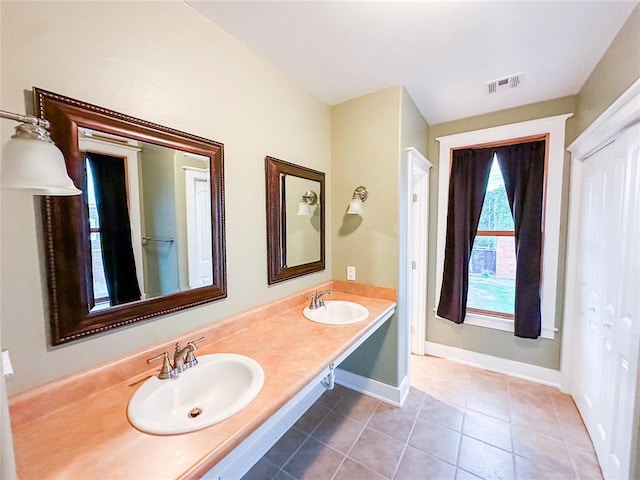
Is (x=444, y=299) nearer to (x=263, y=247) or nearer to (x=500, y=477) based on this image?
(x=500, y=477)

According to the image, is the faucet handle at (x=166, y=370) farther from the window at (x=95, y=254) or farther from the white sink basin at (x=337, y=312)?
the white sink basin at (x=337, y=312)

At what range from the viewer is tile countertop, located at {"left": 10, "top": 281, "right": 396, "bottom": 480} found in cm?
67

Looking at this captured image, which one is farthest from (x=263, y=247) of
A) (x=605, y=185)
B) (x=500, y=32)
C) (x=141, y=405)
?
(x=605, y=185)

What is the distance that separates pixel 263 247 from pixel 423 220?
182cm

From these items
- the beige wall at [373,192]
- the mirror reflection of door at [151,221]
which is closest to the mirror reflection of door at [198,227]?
the mirror reflection of door at [151,221]

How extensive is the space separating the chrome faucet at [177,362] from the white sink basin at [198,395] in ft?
0.06

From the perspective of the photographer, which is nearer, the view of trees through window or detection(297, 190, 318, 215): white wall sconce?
detection(297, 190, 318, 215): white wall sconce

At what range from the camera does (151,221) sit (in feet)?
3.77

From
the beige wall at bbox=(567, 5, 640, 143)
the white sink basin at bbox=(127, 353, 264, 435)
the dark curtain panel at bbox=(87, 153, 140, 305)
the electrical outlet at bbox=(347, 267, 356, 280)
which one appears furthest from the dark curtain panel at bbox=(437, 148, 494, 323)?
the dark curtain panel at bbox=(87, 153, 140, 305)

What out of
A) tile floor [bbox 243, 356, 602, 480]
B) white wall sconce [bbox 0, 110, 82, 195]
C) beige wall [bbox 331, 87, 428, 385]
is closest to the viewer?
white wall sconce [bbox 0, 110, 82, 195]

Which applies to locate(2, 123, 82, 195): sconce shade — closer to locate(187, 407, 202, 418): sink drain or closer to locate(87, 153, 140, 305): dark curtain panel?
locate(87, 153, 140, 305): dark curtain panel

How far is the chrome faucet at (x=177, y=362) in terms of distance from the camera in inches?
40.8

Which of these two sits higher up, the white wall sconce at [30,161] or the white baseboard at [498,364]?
the white wall sconce at [30,161]

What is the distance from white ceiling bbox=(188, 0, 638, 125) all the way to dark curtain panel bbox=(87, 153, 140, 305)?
0.89 meters
